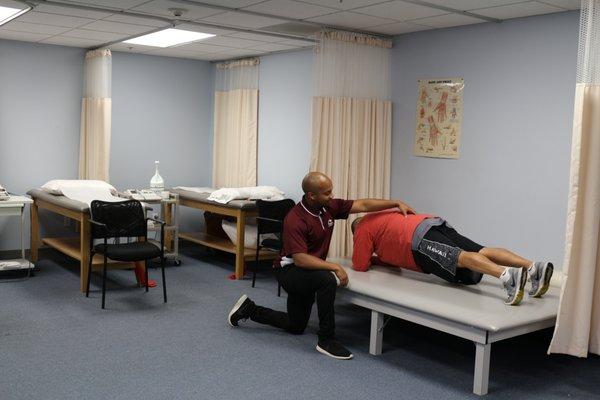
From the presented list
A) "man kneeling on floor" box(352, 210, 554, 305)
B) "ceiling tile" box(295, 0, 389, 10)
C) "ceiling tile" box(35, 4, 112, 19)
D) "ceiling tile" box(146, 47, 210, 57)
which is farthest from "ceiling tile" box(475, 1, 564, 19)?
"ceiling tile" box(146, 47, 210, 57)

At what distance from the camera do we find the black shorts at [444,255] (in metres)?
3.89

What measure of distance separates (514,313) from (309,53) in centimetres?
368

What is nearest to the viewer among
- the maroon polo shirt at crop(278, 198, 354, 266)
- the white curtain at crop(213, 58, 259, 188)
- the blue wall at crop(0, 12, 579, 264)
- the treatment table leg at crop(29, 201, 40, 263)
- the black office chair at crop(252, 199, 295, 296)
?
the maroon polo shirt at crop(278, 198, 354, 266)

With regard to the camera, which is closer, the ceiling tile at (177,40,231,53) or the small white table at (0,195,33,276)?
the small white table at (0,195,33,276)

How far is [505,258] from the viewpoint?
153 inches

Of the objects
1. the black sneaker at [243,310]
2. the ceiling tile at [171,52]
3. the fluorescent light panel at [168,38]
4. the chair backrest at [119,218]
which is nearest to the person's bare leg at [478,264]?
the black sneaker at [243,310]

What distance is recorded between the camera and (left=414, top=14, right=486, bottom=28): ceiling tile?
15.2 feet

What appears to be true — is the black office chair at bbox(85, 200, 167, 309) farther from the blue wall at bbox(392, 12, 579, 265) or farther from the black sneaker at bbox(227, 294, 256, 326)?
the blue wall at bbox(392, 12, 579, 265)

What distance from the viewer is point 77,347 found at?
3.91m

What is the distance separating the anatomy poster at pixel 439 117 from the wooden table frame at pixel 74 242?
2.77 metres

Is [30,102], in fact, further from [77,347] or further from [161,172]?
[77,347]

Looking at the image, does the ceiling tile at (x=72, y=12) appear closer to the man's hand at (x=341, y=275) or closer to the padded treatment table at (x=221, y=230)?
the padded treatment table at (x=221, y=230)

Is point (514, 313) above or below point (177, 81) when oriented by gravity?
below

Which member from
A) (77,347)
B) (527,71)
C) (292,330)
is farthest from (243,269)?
(527,71)
